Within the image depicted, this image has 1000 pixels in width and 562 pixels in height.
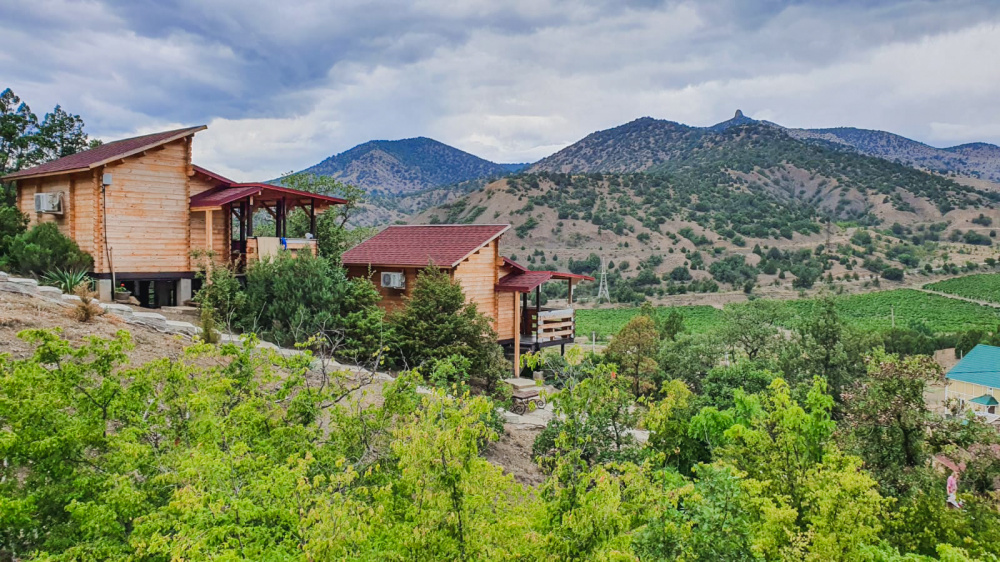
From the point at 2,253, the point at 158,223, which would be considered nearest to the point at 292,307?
the point at 158,223

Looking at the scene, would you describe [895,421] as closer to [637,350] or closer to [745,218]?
[637,350]

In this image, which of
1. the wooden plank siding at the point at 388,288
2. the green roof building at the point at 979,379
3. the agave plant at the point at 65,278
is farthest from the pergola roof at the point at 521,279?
the green roof building at the point at 979,379

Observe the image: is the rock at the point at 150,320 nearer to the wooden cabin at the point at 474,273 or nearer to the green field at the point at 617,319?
the wooden cabin at the point at 474,273

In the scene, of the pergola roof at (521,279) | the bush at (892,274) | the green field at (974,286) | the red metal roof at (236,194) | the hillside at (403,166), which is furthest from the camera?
the hillside at (403,166)

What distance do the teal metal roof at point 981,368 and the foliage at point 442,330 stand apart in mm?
28191

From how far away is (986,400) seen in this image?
98.4ft

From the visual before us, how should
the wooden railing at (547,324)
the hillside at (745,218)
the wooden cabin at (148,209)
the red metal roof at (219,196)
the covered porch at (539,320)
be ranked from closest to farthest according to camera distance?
the wooden cabin at (148,209)
the red metal roof at (219,196)
the covered porch at (539,320)
the wooden railing at (547,324)
the hillside at (745,218)

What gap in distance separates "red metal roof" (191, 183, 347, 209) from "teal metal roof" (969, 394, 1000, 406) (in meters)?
32.6

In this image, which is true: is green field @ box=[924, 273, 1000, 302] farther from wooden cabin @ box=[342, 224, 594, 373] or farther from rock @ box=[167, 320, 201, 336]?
rock @ box=[167, 320, 201, 336]

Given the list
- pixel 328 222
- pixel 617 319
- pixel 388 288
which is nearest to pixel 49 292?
pixel 388 288

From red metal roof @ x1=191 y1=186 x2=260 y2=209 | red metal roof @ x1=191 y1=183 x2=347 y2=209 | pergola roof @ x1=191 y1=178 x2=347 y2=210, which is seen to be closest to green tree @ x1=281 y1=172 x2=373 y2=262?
pergola roof @ x1=191 y1=178 x2=347 y2=210

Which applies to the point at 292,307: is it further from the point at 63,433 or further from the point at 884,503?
the point at 884,503

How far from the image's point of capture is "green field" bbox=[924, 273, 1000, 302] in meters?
61.0

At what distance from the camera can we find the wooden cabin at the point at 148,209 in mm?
15711
